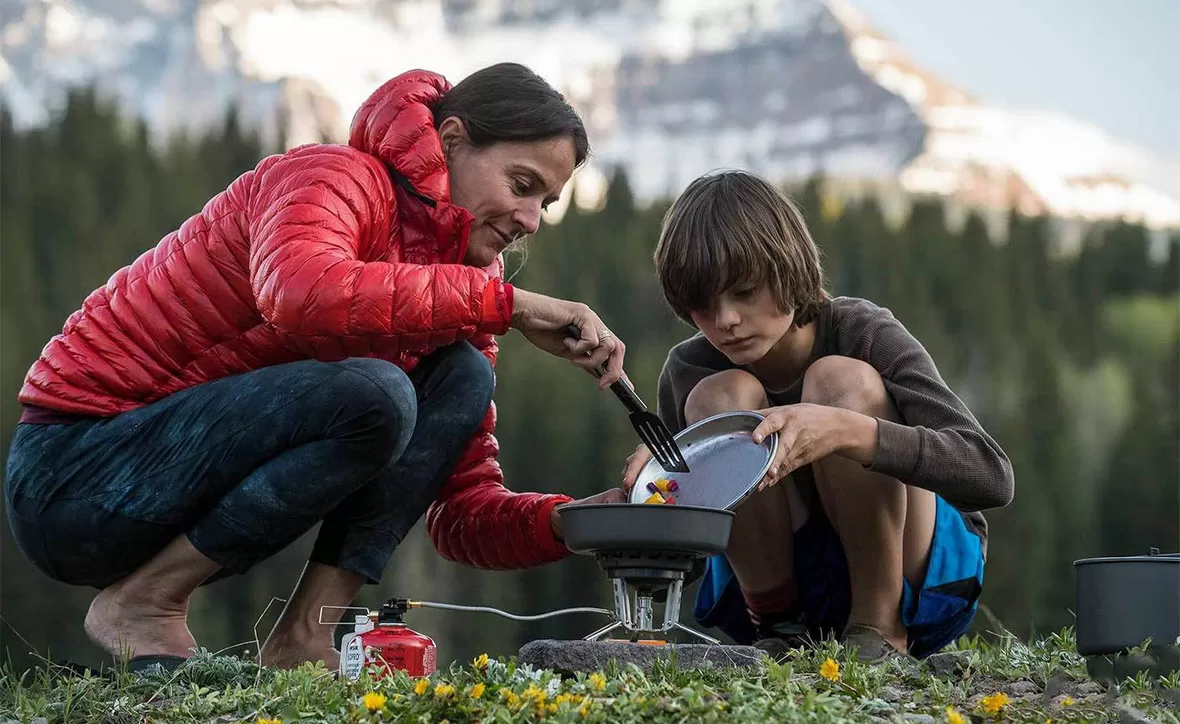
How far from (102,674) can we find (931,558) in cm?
239

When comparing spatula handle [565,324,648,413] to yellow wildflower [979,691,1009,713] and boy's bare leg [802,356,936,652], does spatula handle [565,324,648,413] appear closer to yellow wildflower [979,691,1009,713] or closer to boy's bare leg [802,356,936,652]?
boy's bare leg [802,356,936,652]

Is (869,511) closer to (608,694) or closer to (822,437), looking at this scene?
(822,437)

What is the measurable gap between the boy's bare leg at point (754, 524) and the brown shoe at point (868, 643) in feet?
0.96

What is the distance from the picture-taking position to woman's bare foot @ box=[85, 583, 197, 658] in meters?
3.63

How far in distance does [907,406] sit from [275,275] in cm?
185

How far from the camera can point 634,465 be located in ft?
12.7

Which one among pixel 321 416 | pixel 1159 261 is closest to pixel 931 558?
pixel 321 416

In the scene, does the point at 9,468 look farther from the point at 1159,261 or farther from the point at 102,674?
the point at 1159,261

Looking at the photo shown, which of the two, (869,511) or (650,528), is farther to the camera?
(869,511)

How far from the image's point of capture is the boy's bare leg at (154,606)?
143 inches

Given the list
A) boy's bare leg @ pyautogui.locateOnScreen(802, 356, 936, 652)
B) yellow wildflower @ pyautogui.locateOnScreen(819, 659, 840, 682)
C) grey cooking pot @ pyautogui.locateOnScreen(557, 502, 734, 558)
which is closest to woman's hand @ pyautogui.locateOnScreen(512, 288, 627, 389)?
grey cooking pot @ pyautogui.locateOnScreen(557, 502, 734, 558)

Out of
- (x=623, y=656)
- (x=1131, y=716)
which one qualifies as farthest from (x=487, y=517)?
(x=1131, y=716)

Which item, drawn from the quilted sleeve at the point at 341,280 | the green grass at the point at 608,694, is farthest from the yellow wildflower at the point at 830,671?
the quilted sleeve at the point at 341,280

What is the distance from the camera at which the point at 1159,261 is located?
80.4 meters
